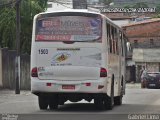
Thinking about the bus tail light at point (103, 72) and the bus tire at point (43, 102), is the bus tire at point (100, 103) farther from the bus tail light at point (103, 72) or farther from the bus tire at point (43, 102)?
the bus tire at point (43, 102)

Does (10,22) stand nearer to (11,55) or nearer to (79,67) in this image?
(11,55)

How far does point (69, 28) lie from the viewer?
1967 centimetres

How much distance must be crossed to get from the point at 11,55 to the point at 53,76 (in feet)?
57.4

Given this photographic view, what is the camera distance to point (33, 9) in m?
45.0

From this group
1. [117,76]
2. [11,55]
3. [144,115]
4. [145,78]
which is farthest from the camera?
[145,78]

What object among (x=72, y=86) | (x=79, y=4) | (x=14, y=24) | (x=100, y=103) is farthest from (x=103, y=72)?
(x=79, y=4)

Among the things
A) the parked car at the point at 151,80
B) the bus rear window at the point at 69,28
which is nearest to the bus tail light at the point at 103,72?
the bus rear window at the point at 69,28

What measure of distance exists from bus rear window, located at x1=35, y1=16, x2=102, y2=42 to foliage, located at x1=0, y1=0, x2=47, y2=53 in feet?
76.4

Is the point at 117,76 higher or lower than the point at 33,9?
lower

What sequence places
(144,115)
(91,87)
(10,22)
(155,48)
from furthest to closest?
(155,48) → (10,22) → (91,87) → (144,115)

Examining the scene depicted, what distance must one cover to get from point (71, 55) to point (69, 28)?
0.95 m

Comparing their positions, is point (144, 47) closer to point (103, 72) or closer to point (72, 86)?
point (103, 72)

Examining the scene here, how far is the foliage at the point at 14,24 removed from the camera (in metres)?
43.0

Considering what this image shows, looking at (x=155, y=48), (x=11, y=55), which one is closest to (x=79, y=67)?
(x=11, y=55)
